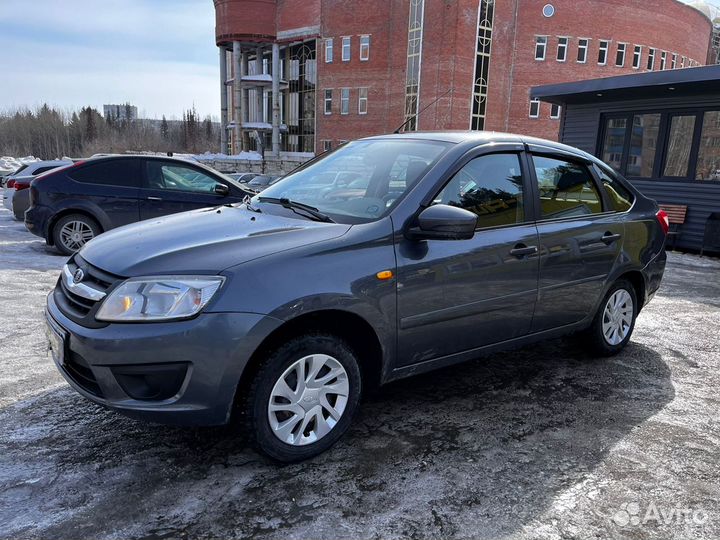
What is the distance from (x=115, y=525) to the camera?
241 cm

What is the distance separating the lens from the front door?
10.4ft

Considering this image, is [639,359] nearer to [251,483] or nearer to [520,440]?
[520,440]

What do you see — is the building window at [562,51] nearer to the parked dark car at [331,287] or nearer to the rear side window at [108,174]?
the rear side window at [108,174]

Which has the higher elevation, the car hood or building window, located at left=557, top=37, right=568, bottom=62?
building window, located at left=557, top=37, right=568, bottom=62

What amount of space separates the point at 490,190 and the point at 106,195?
6289mm

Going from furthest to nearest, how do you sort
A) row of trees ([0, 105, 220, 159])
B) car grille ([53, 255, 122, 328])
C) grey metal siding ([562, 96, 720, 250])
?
row of trees ([0, 105, 220, 159]) → grey metal siding ([562, 96, 720, 250]) → car grille ([53, 255, 122, 328])

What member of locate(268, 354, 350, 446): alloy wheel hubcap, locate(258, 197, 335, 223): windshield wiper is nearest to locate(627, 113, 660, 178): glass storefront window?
locate(258, 197, 335, 223): windshield wiper

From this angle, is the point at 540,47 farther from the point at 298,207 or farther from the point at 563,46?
the point at 298,207

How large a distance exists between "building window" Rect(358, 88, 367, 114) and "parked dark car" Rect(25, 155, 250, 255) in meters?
37.4

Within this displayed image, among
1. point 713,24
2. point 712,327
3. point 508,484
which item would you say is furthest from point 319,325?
point 713,24

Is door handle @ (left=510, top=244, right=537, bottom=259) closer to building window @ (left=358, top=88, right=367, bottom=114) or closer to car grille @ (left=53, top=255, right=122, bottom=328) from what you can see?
car grille @ (left=53, top=255, right=122, bottom=328)

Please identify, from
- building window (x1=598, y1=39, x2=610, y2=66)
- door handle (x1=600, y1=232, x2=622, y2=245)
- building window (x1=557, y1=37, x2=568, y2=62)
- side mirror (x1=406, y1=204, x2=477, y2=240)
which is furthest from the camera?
building window (x1=598, y1=39, x2=610, y2=66)

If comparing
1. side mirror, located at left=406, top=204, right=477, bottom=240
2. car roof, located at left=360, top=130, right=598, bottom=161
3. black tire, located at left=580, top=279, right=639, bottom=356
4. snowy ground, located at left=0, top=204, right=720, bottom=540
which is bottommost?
snowy ground, located at left=0, top=204, right=720, bottom=540

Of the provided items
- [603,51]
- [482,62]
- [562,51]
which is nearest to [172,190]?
[482,62]
